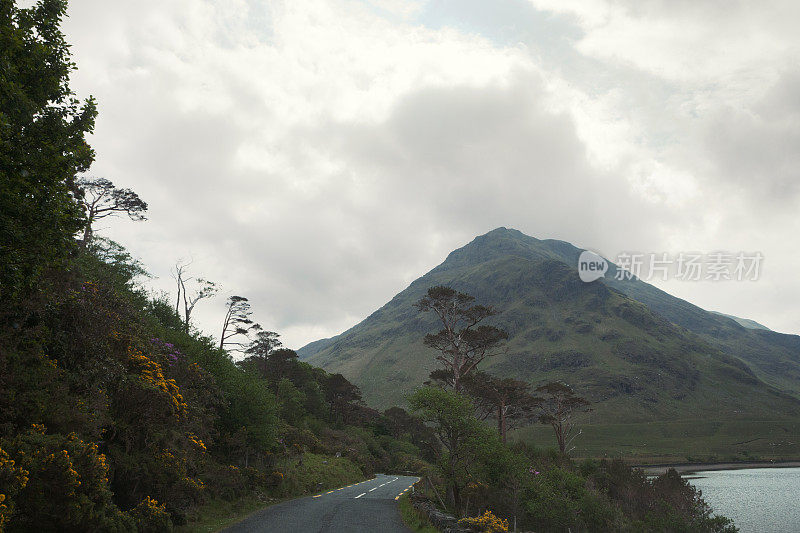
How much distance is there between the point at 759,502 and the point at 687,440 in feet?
354

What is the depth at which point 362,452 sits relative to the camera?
66.3 metres

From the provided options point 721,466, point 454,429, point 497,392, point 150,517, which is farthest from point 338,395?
point 721,466

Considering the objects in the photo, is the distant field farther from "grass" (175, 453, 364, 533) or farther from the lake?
"grass" (175, 453, 364, 533)

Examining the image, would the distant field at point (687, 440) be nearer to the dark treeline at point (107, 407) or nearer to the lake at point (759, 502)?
the lake at point (759, 502)

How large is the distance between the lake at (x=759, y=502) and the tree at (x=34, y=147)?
48143 mm

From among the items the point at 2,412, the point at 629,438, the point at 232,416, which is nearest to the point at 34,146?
the point at 2,412

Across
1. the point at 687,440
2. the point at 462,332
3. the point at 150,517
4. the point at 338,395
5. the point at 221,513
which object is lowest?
the point at 687,440

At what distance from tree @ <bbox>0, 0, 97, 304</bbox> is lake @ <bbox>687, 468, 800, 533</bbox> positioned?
48.1 meters

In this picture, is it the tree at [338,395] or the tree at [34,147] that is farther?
the tree at [338,395]

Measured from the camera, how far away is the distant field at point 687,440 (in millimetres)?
121938

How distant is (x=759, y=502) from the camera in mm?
51250

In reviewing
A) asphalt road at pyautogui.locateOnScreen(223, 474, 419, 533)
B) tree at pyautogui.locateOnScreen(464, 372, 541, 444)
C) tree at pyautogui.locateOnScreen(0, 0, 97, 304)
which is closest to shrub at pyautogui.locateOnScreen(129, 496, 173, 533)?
asphalt road at pyautogui.locateOnScreen(223, 474, 419, 533)

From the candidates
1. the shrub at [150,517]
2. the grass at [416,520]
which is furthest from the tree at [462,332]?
the shrub at [150,517]

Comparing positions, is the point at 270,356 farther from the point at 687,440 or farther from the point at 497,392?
the point at 687,440
